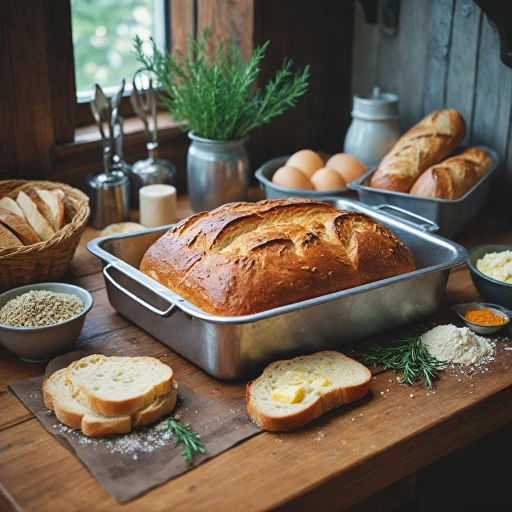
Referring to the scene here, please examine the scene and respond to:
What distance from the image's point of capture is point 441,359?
1.40m

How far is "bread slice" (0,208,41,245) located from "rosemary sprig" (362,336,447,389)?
0.78 meters

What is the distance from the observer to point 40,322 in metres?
1.35

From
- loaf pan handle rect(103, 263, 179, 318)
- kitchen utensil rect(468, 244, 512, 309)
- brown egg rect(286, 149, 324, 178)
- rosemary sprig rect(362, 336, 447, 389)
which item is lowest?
rosemary sprig rect(362, 336, 447, 389)

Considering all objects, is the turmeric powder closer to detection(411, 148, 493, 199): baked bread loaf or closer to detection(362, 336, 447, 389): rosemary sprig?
detection(362, 336, 447, 389): rosemary sprig

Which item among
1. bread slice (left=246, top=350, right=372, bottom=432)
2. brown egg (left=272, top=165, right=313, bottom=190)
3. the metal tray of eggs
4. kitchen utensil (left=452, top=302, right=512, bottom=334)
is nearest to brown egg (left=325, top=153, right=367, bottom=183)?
the metal tray of eggs

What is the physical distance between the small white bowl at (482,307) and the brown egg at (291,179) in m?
0.60

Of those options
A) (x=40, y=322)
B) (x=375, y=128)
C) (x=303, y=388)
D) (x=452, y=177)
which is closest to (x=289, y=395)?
(x=303, y=388)

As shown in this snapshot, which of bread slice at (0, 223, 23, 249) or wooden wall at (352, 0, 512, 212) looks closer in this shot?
bread slice at (0, 223, 23, 249)

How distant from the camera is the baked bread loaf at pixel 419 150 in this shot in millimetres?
1943

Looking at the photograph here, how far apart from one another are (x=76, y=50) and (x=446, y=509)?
5.37 feet

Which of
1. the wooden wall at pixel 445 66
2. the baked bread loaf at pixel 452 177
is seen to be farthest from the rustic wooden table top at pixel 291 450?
the wooden wall at pixel 445 66

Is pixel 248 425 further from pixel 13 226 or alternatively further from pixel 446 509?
pixel 446 509

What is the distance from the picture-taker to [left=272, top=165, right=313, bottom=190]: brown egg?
1962 millimetres

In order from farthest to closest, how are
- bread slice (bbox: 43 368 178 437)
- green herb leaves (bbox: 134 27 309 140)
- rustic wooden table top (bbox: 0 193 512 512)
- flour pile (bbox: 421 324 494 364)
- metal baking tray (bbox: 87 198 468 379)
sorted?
green herb leaves (bbox: 134 27 309 140), flour pile (bbox: 421 324 494 364), metal baking tray (bbox: 87 198 468 379), bread slice (bbox: 43 368 178 437), rustic wooden table top (bbox: 0 193 512 512)
